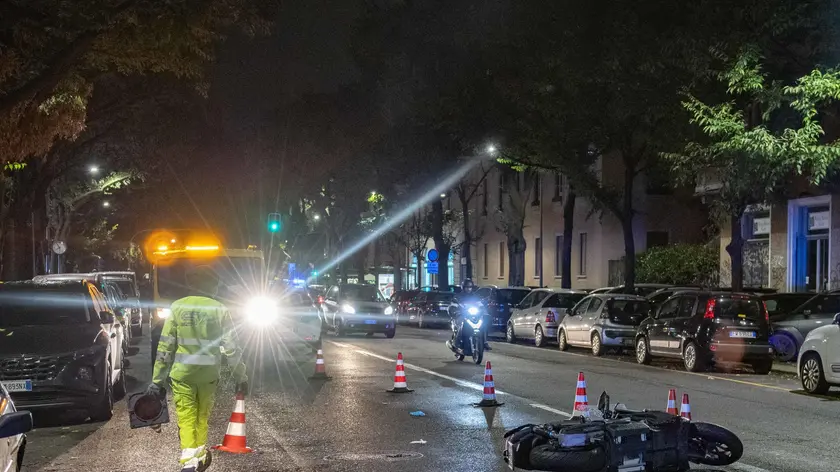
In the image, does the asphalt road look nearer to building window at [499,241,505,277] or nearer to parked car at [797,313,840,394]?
parked car at [797,313,840,394]

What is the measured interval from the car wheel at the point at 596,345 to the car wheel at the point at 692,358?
4240mm

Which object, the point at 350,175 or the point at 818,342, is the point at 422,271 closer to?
the point at 350,175

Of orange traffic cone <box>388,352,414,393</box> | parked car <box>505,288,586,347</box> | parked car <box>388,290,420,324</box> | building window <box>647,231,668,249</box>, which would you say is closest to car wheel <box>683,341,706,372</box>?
parked car <box>505,288,586,347</box>

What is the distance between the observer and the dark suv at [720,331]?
21.4 meters

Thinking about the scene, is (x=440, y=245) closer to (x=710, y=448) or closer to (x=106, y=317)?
(x=106, y=317)

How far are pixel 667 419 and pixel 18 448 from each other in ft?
16.1

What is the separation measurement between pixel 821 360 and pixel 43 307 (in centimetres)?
1137

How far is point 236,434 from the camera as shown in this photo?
10.3 metres

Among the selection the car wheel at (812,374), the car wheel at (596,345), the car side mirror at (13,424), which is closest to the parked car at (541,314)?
the car wheel at (596,345)

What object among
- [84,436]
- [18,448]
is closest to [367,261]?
[84,436]

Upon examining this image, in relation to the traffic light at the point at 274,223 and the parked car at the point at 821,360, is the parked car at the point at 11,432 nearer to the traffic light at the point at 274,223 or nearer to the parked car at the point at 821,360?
the parked car at the point at 821,360

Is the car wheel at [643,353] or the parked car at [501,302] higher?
the parked car at [501,302]

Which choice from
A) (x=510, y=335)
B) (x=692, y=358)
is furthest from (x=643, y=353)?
(x=510, y=335)

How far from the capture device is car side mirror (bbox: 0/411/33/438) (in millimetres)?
5496
